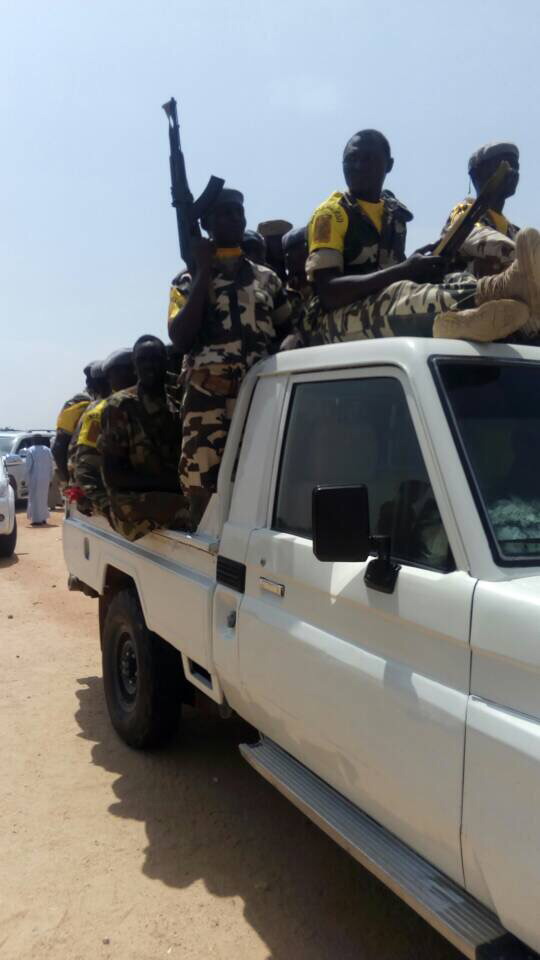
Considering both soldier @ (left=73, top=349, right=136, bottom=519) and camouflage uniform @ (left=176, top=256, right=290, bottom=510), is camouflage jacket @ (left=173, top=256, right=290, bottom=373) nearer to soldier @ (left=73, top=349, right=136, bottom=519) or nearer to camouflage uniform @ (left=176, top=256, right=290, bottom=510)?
camouflage uniform @ (left=176, top=256, right=290, bottom=510)

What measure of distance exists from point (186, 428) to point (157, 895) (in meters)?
1.92

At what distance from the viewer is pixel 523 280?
2.37 metres

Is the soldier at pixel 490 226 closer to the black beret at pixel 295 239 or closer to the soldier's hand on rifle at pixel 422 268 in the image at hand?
the soldier's hand on rifle at pixel 422 268

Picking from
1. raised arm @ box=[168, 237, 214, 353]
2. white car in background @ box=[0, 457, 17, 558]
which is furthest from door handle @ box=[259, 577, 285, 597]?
white car in background @ box=[0, 457, 17, 558]

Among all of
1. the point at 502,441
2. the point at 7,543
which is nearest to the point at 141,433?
the point at 502,441

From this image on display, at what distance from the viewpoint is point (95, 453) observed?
5121mm

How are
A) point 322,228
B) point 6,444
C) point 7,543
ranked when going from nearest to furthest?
point 322,228 → point 7,543 → point 6,444

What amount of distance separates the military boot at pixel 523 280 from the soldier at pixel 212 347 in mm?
1304

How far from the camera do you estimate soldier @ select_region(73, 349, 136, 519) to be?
15.5ft

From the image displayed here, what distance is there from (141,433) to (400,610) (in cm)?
→ 260

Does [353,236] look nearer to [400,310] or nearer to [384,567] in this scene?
[400,310]

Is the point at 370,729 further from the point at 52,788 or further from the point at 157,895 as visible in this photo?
the point at 52,788

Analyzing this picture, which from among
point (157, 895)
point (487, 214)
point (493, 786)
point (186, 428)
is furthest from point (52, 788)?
point (487, 214)

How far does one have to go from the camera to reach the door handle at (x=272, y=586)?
2.76 m
